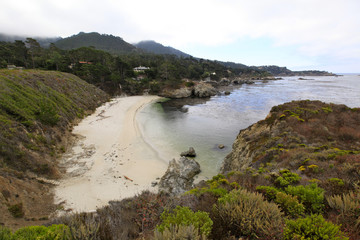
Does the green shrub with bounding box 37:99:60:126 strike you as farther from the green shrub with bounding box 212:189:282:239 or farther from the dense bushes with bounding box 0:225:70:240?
the green shrub with bounding box 212:189:282:239

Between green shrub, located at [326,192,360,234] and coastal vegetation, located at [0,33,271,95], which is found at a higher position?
coastal vegetation, located at [0,33,271,95]

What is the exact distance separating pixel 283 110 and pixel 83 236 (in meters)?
19.2

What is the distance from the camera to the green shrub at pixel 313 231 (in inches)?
120

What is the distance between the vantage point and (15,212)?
833 centimetres

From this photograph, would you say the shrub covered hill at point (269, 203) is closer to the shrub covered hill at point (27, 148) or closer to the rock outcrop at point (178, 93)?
the shrub covered hill at point (27, 148)

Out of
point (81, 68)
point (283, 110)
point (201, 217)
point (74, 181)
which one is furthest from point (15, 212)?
point (81, 68)

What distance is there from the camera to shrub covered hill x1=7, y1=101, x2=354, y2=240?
11.8 ft

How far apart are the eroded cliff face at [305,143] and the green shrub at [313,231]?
510cm

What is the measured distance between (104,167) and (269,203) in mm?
14610

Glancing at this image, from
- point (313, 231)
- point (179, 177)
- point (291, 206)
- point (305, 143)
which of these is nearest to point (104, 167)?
point (179, 177)

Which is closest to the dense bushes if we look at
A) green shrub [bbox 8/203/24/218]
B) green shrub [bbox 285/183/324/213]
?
green shrub [bbox 8/203/24/218]

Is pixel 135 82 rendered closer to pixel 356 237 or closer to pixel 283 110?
pixel 283 110

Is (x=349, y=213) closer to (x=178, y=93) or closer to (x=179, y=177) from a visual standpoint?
(x=179, y=177)

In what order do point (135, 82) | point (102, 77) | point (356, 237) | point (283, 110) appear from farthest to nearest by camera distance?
point (135, 82) < point (102, 77) < point (283, 110) < point (356, 237)
